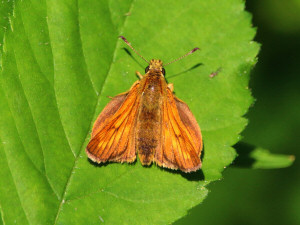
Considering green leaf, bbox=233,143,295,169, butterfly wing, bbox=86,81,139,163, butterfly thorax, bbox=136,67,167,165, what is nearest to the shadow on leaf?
green leaf, bbox=233,143,295,169

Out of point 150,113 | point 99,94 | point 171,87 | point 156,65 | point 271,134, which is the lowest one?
point 271,134

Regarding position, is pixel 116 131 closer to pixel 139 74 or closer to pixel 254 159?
pixel 139 74

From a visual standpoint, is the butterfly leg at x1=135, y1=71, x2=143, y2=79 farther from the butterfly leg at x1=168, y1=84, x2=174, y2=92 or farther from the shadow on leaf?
the shadow on leaf

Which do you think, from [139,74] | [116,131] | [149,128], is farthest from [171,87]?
[116,131]

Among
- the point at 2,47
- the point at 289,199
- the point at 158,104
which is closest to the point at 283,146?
the point at 289,199

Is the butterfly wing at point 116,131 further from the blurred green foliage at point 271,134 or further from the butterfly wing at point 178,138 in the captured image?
the blurred green foliage at point 271,134

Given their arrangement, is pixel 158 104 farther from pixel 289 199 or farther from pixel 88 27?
pixel 289 199
